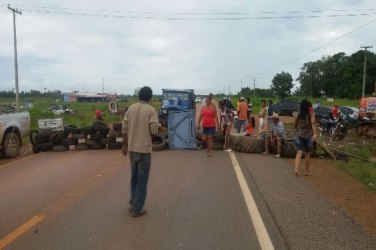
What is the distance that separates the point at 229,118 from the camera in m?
18.0

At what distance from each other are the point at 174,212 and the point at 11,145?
10.00m

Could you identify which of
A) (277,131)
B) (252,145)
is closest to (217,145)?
(252,145)

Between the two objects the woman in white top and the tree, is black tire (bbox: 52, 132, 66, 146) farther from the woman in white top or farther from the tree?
the tree

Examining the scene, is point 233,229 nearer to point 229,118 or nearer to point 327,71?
point 229,118

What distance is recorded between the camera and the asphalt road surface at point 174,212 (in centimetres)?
620

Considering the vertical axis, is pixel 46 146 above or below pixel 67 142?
below

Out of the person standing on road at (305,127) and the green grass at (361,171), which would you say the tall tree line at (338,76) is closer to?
the green grass at (361,171)

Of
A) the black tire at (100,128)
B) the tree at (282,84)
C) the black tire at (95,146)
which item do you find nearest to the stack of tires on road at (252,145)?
the black tire at (100,128)

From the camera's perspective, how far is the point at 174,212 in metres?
7.74

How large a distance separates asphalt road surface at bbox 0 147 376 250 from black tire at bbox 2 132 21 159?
297 cm

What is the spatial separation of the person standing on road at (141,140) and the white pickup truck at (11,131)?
9.13m

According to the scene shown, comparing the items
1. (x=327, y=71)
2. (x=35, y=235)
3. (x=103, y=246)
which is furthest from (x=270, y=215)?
(x=327, y=71)

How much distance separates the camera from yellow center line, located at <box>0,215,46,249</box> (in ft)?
20.2

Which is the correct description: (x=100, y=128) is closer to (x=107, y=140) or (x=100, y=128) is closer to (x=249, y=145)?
(x=107, y=140)
